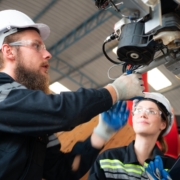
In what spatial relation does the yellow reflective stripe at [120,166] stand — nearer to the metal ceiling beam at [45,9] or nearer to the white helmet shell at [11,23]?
the white helmet shell at [11,23]

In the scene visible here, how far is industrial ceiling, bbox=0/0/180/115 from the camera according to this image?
7914 millimetres

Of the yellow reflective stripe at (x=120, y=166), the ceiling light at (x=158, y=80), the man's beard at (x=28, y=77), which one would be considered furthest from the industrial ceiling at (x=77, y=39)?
the man's beard at (x=28, y=77)

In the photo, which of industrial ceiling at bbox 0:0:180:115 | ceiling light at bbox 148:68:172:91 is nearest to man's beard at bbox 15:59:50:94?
industrial ceiling at bbox 0:0:180:115

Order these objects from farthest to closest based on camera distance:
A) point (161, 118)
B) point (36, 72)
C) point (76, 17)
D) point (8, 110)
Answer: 1. point (76, 17)
2. point (161, 118)
3. point (36, 72)
4. point (8, 110)

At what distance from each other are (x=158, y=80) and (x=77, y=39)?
2887mm

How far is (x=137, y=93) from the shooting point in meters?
1.44

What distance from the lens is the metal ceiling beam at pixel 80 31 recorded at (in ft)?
26.4

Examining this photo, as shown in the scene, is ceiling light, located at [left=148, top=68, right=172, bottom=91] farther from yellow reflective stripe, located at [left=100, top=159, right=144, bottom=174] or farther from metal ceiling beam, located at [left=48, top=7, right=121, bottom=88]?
yellow reflective stripe, located at [left=100, top=159, right=144, bottom=174]

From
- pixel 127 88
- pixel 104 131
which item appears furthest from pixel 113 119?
pixel 127 88

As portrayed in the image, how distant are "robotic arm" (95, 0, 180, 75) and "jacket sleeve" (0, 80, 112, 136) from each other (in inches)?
13.2

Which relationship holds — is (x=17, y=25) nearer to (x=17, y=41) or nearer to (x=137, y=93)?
(x=17, y=41)

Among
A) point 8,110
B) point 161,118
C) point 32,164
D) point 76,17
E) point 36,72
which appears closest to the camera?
point 8,110

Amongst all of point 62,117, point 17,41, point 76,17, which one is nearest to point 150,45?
point 62,117

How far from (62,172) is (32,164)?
12.1 inches
